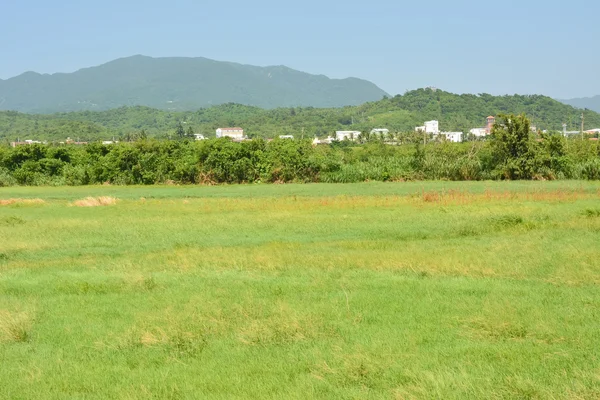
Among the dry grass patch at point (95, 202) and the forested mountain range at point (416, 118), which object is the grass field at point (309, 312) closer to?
the dry grass patch at point (95, 202)

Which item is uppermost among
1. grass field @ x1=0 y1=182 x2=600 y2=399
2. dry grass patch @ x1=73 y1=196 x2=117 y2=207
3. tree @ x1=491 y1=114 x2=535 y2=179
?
tree @ x1=491 y1=114 x2=535 y2=179

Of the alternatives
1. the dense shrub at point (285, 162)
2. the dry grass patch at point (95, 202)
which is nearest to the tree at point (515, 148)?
the dense shrub at point (285, 162)

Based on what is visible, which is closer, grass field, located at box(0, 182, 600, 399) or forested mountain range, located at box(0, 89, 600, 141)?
grass field, located at box(0, 182, 600, 399)

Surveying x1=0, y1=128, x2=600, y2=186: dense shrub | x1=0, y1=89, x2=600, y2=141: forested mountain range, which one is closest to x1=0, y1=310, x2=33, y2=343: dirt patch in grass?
x1=0, y1=128, x2=600, y2=186: dense shrub

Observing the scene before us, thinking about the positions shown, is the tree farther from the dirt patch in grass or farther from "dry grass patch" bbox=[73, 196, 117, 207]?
the dirt patch in grass

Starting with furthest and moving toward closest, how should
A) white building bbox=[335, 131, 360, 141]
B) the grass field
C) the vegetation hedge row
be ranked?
white building bbox=[335, 131, 360, 141], the vegetation hedge row, the grass field

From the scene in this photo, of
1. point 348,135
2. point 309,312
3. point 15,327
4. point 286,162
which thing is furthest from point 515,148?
point 348,135

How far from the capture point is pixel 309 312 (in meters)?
9.24

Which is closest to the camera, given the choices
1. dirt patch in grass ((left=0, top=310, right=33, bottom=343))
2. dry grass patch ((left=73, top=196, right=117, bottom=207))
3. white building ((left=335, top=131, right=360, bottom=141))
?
dirt patch in grass ((left=0, top=310, right=33, bottom=343))

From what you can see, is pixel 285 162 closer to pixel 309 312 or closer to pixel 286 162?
pixel 286 162

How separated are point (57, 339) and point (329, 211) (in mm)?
16738

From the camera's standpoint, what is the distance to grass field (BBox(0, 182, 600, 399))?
22.3 ft

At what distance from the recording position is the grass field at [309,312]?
22.3 feet

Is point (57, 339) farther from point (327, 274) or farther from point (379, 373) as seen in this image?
point (327, 274)
